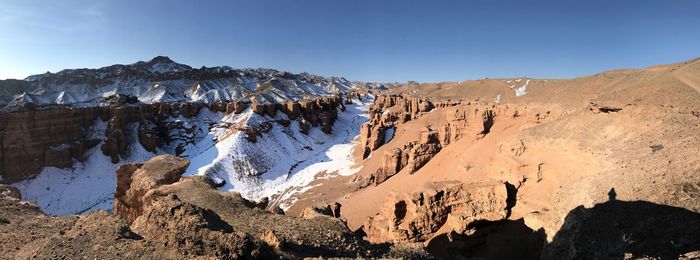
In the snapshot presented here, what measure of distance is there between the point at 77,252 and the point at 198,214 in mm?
3427

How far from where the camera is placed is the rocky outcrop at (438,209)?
21.5 m

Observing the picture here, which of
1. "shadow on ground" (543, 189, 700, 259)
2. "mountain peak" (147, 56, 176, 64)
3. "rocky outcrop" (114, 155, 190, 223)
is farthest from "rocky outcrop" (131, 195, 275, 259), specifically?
"mountain peak" (147, 56, 176, 64)

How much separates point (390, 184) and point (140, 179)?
20363mm

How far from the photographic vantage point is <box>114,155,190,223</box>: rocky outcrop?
23.2 meters

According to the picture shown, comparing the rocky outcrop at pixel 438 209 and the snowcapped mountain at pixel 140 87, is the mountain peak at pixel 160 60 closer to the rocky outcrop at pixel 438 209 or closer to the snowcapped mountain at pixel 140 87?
the snowcapped mountain at pixel 140 87

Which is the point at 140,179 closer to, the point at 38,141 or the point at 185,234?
the point at 185,234

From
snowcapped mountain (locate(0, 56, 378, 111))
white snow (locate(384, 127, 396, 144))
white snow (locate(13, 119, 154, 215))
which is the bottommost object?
white snow (locate(13, 119, 154, 215))

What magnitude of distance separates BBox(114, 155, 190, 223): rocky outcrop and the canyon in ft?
0.42

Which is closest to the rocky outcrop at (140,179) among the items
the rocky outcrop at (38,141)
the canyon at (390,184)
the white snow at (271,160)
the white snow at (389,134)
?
the canyon at (390,184)

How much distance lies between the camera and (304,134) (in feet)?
233

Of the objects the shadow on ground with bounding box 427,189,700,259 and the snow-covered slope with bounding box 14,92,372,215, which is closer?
the shadow on ground with bounding box 427,189,700,259

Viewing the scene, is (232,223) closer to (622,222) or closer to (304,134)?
(622,222)

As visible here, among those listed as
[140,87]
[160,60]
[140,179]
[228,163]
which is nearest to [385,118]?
[228,163]

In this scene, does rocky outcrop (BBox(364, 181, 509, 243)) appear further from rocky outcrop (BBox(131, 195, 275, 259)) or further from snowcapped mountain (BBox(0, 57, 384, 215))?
snowcapped mountain (BBox(0, 57, 384, 215))
